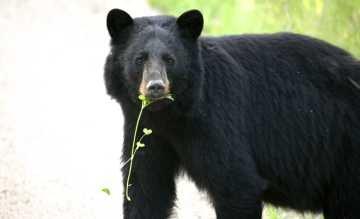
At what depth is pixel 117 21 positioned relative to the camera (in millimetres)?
6531

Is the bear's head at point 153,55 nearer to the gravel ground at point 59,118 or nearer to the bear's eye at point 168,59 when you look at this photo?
the bear's eye at point 168,59

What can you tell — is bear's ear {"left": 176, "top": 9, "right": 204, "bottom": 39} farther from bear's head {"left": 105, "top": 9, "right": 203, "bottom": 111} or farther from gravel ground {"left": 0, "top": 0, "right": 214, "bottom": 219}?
gravel ground {"left": 0, "top": 0, "right": 214, "bottom": 219}

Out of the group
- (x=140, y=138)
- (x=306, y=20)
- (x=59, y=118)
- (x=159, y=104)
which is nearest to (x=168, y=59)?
(x=159, y=104)

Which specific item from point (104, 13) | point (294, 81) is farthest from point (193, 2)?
point (294, 81)

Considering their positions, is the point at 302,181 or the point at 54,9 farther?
the point at 54,9

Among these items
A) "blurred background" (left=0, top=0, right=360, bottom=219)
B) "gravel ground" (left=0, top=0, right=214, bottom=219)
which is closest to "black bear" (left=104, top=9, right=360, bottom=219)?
"blurred background" (left=0, top=0, right=360, bottom=219)

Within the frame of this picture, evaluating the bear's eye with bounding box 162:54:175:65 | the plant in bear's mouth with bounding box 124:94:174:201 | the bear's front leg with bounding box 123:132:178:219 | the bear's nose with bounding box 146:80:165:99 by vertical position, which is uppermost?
the bear's eye with bounding box 162:54:175:65

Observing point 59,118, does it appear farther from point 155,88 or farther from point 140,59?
point 155,88

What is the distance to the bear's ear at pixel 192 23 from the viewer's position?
21.3 feet

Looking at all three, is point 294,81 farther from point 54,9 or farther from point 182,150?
point 54,9

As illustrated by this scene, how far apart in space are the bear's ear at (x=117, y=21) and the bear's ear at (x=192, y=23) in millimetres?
371

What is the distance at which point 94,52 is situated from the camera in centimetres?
1226

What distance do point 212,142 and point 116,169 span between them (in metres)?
2.57

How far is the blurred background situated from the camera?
8008 mm
